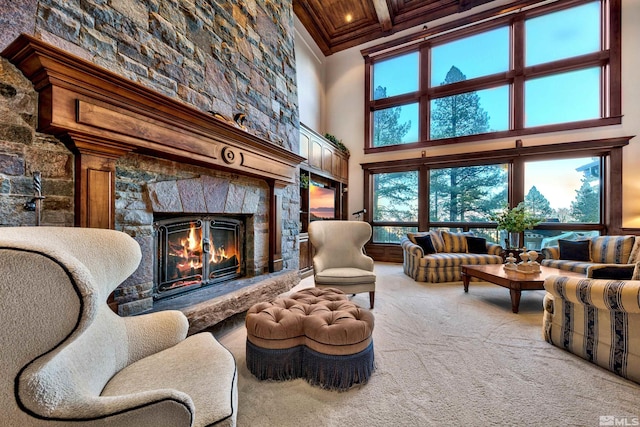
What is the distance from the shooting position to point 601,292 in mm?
1593

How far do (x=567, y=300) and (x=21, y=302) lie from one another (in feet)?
8.92

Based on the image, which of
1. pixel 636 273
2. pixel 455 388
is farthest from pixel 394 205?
pixel 455 388

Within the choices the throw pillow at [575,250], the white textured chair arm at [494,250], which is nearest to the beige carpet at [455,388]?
the white textured chair arm at [494,250]

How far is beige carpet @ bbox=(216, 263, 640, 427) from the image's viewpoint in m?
1.28

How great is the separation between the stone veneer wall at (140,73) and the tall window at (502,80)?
354 centimetres

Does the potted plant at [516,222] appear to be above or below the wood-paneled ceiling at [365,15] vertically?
below

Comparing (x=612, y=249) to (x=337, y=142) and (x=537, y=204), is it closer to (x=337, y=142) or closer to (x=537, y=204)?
(x=537, y=204)

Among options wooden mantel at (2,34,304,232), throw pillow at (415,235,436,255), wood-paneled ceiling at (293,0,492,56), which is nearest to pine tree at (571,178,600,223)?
throw pillow at (415,235,436,255)

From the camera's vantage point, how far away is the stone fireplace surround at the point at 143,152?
4.45 feet

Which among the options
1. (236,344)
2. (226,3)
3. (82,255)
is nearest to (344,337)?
(236,344)

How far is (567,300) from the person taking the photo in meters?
1.84

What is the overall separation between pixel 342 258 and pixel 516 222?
126 inches

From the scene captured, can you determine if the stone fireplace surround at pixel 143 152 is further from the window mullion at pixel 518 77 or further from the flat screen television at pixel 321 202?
the window mullion at pixel 518 77

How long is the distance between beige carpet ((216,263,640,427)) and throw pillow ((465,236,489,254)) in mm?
2193
